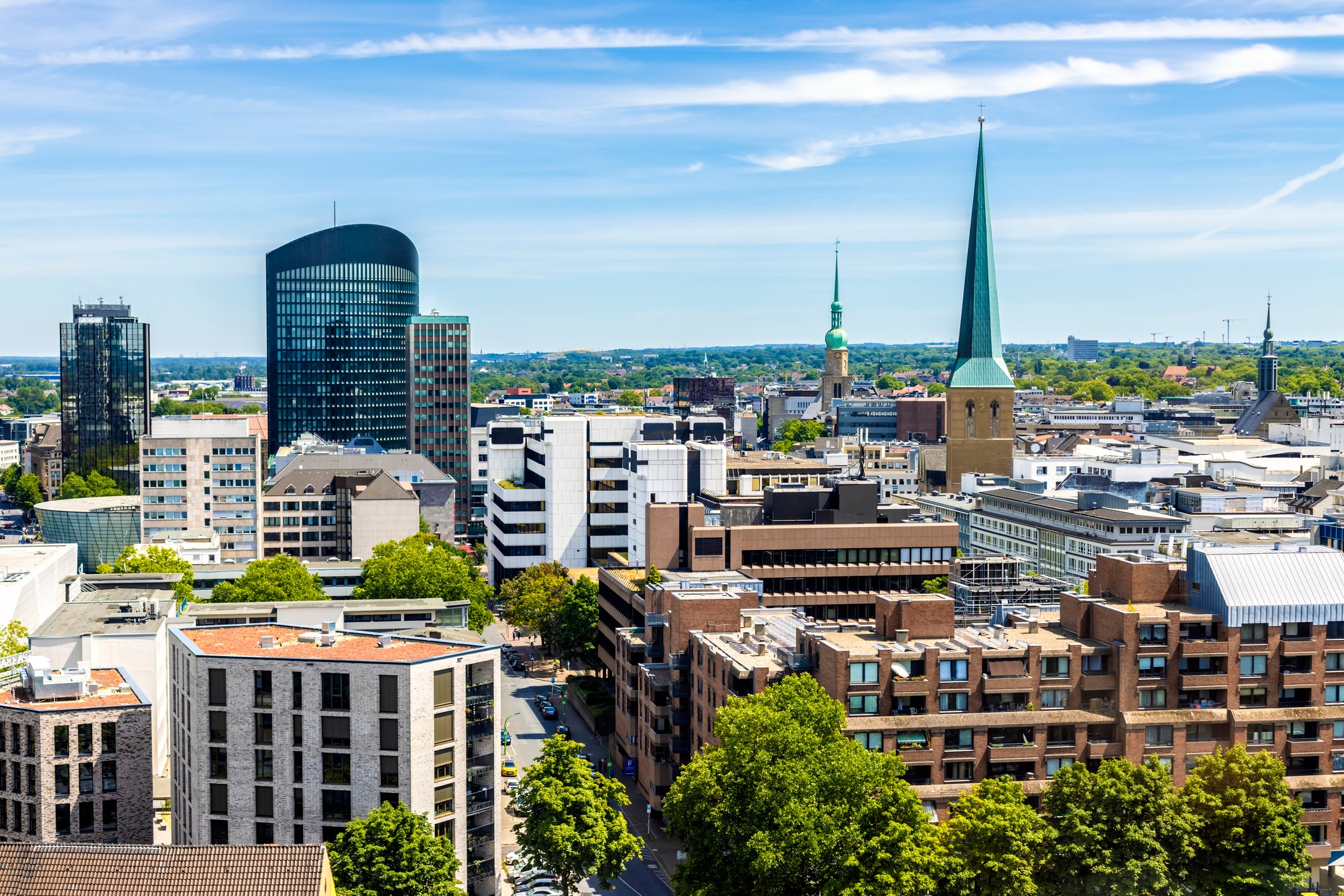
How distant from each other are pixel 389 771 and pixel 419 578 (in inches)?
3095

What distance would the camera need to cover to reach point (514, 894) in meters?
87.0

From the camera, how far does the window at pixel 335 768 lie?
75.2 m

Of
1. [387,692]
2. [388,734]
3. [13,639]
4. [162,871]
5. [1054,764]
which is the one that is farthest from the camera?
[13,639]

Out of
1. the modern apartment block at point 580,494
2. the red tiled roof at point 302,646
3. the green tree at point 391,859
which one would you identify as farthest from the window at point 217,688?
the modern apartment block at point 580,494

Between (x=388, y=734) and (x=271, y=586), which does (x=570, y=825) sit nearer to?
(x=388, y=734)

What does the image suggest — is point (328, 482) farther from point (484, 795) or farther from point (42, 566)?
point (484, 795)

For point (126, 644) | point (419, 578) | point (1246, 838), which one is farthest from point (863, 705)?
point (419, 578)

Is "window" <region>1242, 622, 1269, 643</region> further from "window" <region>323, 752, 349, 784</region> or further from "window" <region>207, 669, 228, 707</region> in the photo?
"window" <region>207, 669, 228, 707</region>

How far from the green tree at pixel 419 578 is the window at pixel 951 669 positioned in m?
71.3

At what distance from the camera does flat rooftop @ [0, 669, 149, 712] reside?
243 feet

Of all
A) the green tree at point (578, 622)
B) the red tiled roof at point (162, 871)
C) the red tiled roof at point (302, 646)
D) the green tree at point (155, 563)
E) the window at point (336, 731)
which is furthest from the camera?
the green tree at point (155, 563)

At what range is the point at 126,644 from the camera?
378 feet

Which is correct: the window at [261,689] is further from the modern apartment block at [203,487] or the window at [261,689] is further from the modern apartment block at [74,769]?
the modern apartment block at [203,487]

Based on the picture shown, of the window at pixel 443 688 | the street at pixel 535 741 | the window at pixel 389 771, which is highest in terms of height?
the window at pixel 443 688
